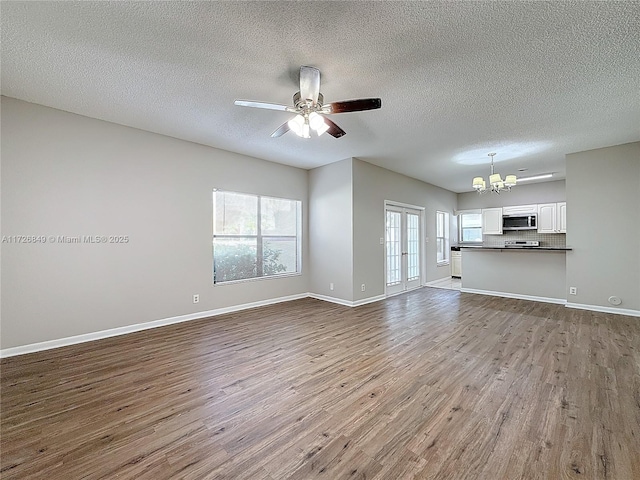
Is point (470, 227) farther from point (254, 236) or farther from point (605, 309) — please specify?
point (254, 236)

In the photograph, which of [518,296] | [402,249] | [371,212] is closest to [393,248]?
[402,249]

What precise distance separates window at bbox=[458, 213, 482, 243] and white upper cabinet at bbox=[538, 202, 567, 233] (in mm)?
1574

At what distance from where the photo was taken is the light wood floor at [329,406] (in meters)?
1.56

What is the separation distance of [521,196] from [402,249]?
13.6 ft

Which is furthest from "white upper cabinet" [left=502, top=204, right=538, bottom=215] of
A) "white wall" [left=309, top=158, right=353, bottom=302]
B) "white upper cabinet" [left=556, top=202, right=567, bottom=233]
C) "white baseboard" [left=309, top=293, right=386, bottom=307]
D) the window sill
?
the window sill

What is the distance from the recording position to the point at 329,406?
2094mm

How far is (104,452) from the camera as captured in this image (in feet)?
5.45

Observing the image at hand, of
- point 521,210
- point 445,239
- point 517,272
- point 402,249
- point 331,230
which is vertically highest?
point 521,210

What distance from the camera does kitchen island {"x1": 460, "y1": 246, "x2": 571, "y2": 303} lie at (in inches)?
210

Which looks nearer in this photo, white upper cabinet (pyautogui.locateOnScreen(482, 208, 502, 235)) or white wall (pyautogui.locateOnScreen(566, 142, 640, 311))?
white wall (pyautogui.locateOnScreen(566, 142, 640, 311))

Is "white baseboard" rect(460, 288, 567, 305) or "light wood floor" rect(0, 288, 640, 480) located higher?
"white baseboard" rect(460, 288, 567, 305)

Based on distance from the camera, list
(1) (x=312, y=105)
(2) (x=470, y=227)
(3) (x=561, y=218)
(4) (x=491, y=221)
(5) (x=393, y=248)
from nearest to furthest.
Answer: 1. (1) (x=312, y=105)
2. (5) (x=393, y=248)
3. (3) (x=561, y=218)
4. (4) (x=491, y=221)
5. (2) (x=470, y=227)

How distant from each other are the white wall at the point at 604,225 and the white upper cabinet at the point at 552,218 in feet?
8.44

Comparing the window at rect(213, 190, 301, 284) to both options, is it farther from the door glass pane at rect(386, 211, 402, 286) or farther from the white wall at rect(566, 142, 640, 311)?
the white wall at rect(566, 142, 640, 311)
